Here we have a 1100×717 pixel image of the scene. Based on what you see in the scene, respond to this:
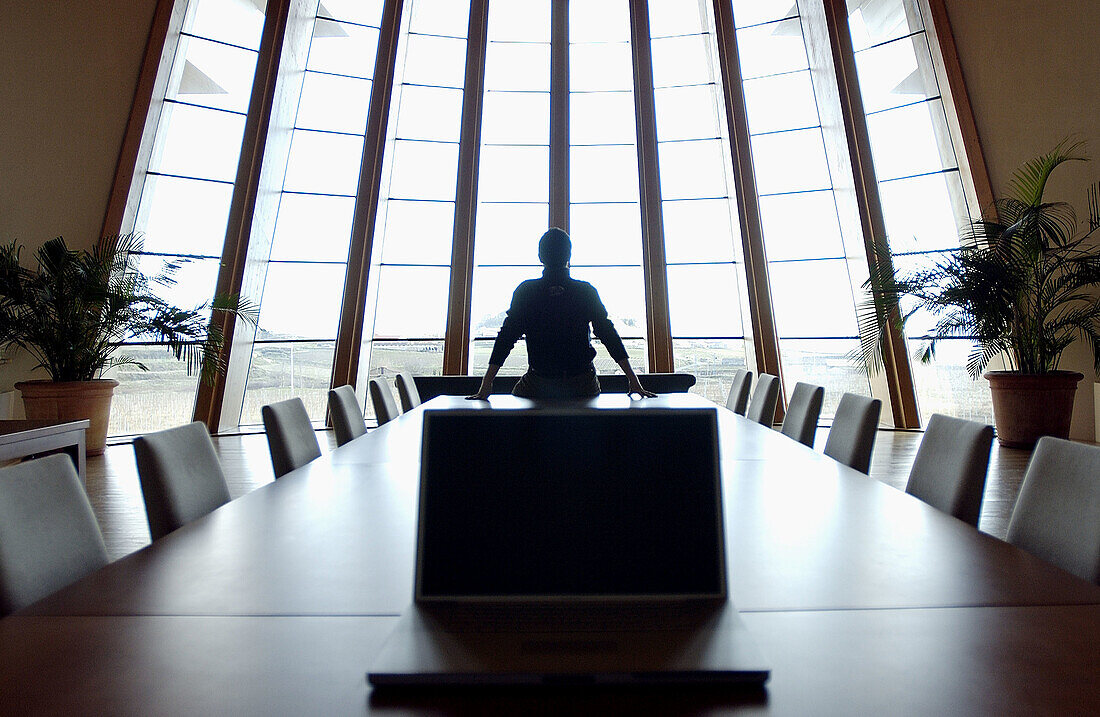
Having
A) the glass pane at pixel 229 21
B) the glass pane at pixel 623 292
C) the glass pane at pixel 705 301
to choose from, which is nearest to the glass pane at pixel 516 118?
the glass pane at pixel 623 292

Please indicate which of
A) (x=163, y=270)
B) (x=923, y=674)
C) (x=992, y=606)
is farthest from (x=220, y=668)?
(x=163, y=270)

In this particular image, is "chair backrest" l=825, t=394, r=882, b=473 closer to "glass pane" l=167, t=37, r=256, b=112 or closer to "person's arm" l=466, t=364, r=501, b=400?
"person's arm" l=466, t=364, r=501, b=400

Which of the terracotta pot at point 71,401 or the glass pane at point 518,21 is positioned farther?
the glass pane at point 518,21

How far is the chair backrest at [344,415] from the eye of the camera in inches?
126

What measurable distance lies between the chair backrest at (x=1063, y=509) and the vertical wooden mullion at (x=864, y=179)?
233 inches

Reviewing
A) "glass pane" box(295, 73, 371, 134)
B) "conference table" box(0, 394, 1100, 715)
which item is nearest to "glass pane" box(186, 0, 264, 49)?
"glass pane" box(295, 73, 371, 134)

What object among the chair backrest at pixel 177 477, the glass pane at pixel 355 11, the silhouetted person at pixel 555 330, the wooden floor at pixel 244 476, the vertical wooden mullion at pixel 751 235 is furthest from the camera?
Result: the glass pane at pixel 355 11

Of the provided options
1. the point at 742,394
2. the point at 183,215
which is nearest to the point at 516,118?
the point at 183,215

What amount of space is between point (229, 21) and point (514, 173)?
3.41m

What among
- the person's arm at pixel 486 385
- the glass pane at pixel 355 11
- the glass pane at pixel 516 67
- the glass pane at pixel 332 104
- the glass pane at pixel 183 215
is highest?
the glass pane at pixel 355 11

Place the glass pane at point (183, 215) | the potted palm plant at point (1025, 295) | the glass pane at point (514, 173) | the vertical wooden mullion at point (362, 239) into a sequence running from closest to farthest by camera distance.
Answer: the potted palm plant at point (1025, 295) < the glass pane at point (183, 215) < the vertical wooden mullion at point (362, 239) < the glass pane at point (514, 173)

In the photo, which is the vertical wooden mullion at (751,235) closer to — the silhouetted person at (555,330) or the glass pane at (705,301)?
the glass pane at (705,301)

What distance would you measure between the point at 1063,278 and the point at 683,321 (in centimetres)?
351

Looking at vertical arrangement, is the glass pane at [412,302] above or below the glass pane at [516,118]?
below
